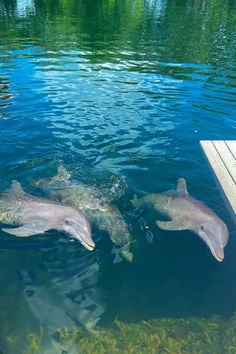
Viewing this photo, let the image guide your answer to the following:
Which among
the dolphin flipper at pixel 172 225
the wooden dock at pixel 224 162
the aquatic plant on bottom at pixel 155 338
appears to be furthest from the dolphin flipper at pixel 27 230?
the wooden dock at pixel 224 162

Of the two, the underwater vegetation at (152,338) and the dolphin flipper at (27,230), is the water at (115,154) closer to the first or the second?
the underwater vegetation at (152,338)

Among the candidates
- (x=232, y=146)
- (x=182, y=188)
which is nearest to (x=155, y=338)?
Answer: (x=182, y=188)

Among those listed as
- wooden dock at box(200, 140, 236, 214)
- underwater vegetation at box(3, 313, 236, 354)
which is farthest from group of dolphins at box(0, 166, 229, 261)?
underwater vegetation at box(3, 313, 236, 354)

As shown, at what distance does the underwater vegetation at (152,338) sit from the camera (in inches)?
200

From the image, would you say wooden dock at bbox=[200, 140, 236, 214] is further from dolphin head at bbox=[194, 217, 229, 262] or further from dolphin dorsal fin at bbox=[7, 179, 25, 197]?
dolphin dorsal fin at bbox=[7, 179, 25, 197]

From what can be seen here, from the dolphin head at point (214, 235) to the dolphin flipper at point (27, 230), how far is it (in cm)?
300

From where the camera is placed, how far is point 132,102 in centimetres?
1384

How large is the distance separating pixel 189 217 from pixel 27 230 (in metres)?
3.18

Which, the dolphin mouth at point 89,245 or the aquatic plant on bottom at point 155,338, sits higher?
the dolphin mouth at point 89,245

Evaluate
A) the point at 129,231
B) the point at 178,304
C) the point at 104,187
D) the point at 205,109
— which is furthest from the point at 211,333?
the point at 205,109

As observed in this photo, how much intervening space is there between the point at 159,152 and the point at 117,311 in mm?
5580

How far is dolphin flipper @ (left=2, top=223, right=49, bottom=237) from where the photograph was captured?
21.5 feet

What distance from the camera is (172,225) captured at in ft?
23.1

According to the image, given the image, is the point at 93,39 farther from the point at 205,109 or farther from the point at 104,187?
the point at 104,187
